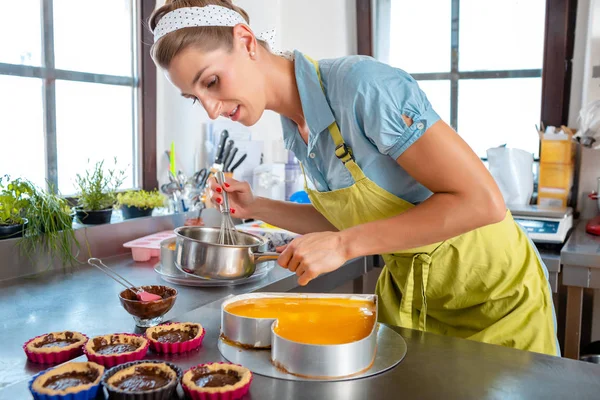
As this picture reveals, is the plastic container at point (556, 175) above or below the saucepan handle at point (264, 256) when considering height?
above

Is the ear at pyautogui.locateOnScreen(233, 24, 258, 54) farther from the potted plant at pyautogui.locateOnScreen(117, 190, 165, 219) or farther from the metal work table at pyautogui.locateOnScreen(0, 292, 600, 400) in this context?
the potted plant at pyautogui.locateOnScreen(117, 190, 165, 219)

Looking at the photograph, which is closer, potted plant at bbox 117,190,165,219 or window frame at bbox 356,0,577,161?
potted plant at bbox 117,190,165,219

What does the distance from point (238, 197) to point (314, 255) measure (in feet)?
1.95

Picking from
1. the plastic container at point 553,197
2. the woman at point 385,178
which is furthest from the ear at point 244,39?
the plastic container at point 553,197

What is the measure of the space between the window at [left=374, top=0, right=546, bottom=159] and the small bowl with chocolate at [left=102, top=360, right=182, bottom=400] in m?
2.51

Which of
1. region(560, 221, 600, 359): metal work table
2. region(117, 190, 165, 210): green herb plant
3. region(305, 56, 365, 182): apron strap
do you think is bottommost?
region(560, 221, 600, 359): metal work table

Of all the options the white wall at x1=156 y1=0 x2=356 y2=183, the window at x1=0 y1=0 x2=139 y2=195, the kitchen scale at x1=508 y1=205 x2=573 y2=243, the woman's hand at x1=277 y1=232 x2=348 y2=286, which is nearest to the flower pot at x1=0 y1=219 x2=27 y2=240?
the window at x1=0 y1=0 x2=139 y2=195

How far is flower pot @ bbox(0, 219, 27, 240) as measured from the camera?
175 centimetres

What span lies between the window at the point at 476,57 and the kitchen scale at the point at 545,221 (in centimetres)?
47

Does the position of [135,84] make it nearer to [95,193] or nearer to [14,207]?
[95,193]

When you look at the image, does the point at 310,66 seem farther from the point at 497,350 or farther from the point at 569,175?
the point at 569,175

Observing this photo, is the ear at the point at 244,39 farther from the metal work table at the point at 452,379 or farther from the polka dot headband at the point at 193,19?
the metal work table at the point at 452,379

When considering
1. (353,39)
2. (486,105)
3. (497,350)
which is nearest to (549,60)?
(486,105)

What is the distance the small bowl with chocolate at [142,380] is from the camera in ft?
2.64
